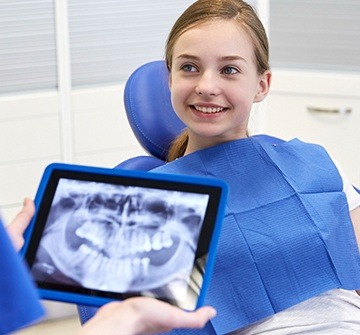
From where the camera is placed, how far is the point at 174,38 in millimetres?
1747

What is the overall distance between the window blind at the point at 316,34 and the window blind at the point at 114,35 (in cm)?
32

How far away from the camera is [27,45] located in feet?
9.21

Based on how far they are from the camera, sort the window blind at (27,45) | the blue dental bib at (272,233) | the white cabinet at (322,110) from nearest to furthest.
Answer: the blue dental bib at (272,233) → the window blind at (27,45) → the white cabinet at (322,110)

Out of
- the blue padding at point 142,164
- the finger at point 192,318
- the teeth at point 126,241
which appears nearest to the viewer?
the finger at point 192,318

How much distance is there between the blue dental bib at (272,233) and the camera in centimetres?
162

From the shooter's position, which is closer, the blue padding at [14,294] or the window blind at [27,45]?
the blue padding at [14,294]

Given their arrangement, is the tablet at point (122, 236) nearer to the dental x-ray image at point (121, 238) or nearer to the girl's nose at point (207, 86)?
the dental x-ray image at point (121, 238)

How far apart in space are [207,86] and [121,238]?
1.70ft

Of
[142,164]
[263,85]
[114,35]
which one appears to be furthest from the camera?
[114,35]

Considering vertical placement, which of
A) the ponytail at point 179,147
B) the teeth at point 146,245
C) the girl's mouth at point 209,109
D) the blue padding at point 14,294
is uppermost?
the blue padding at point 14,294

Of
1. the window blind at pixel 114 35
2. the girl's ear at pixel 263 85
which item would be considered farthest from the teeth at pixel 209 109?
the window blind at pixel 114 35

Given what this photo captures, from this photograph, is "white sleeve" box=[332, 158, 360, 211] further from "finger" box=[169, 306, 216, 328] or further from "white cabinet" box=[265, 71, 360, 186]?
"white cabinet" box=[265, 71, 360, 186]

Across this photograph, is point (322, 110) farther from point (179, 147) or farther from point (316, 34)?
point (179, 147)

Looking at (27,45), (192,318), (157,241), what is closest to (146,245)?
(157,241)
